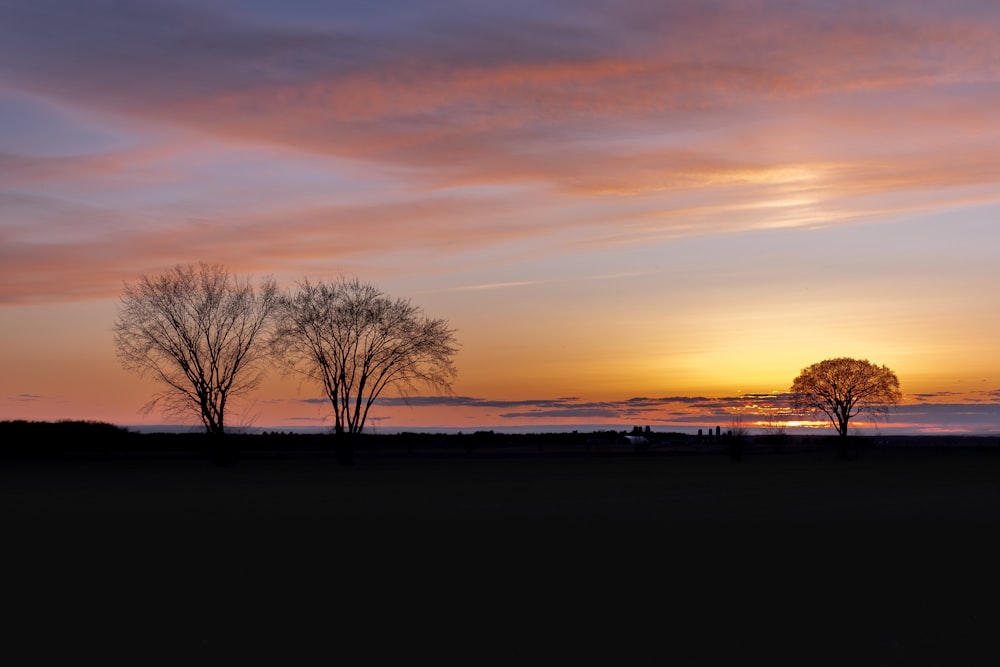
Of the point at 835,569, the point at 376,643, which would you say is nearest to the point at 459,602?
the point at 376,643

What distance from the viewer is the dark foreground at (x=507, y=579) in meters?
12.6

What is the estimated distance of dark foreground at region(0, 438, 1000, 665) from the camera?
12625 mm

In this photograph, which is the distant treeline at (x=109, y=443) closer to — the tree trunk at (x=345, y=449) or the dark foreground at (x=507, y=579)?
the tree trunk at (x=345, y=449)

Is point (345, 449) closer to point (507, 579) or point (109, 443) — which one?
point (109, 443)

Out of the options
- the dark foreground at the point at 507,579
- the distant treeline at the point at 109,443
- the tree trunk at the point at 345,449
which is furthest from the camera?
the distant treeline at the point at 109,443

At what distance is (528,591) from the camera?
642 inches

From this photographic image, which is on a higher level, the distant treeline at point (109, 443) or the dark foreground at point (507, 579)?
the distant treeline at point (109, 443)

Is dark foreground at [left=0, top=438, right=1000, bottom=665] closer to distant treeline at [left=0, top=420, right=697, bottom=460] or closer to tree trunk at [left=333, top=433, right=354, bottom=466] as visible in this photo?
tree trunk at [left=333, top=433, right=354, bottom=466]

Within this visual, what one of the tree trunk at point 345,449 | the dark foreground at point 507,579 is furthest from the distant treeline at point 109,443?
the dark foreground at point 507,579

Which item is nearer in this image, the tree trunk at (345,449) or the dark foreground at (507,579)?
the dark foreground at (507,579)

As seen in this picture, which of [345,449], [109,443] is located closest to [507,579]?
[345,449]

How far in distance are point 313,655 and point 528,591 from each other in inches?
196

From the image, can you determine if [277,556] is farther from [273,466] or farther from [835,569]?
[273,466]

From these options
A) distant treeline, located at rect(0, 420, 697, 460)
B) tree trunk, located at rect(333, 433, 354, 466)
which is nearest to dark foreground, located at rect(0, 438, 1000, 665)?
tree trunk, located at rect(333, 433, 354, 466)
